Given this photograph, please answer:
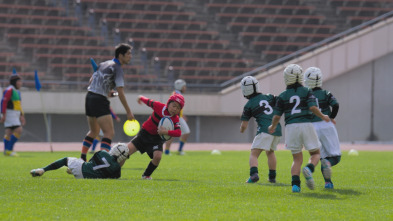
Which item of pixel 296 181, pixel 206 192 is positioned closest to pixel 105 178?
pixel 206 192

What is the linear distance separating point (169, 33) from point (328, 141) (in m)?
22.6

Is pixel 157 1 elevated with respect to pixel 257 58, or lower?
elevated

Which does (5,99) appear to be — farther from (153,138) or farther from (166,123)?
(166,123)

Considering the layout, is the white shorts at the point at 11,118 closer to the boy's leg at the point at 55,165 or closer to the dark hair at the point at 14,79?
the dark hair at the point at 14,79

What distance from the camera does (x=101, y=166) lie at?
945 centimetres

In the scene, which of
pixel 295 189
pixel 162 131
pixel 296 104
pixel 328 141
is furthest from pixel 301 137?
pixel 162 131

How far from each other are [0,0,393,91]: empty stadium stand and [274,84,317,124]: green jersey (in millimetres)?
19305

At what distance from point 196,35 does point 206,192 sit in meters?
24.0

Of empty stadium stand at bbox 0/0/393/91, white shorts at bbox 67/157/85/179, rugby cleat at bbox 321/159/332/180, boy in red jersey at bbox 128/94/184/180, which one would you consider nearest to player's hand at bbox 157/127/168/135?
boy in red jersey at bbox 128/94/184/180

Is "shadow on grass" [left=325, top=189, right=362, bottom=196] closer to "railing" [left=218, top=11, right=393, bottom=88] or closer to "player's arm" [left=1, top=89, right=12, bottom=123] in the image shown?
"player's arm" [left=1, top=89, right=12, bottom=123]

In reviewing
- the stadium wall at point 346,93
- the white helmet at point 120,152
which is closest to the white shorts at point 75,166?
the white helmet at point 120,152

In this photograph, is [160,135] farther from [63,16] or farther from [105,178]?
[63,16]

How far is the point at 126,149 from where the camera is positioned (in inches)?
377

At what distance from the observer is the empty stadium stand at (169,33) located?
95.9 feet
